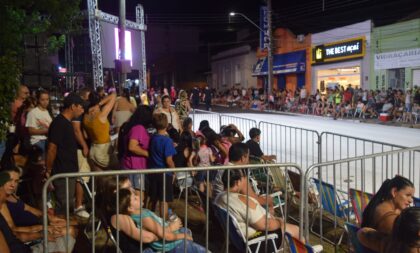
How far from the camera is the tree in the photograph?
195 inches

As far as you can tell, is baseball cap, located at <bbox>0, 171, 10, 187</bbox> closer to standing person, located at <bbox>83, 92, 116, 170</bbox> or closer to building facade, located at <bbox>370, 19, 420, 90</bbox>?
standing person, located at <bbox>83, 92, 116, 170</bbox>

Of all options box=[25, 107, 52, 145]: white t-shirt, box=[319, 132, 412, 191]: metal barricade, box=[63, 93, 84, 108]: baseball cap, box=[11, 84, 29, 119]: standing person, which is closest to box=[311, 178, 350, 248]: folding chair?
box=[319, 132, 412, 191]: metal barricade

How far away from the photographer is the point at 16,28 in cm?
869

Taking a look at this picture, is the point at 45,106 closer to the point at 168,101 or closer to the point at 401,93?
the point at 168,101

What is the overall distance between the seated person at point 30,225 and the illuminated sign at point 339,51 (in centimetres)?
2724

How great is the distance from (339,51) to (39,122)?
27.4m

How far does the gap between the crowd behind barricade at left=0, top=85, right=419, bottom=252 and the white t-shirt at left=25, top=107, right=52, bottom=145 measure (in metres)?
0.01

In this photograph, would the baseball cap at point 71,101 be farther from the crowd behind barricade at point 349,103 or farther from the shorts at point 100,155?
the crowd behind barricade at point 349,103

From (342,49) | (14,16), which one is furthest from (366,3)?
(14,16)

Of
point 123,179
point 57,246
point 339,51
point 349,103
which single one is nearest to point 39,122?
point 57,246

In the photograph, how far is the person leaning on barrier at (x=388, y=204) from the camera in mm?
4286

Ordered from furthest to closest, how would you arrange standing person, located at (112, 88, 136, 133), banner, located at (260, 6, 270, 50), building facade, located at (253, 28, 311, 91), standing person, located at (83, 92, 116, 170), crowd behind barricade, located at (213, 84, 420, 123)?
1. banner, located at (260, 6, 270, 50)
2. building facade, located at (253, 28, 311, 91)
3. crowd behind barricade, located at (213, 84, 420, 123)
4. standing person, located at (112, 88, 136, 133)
5. standing person, located at (83, 92, 116, 170)

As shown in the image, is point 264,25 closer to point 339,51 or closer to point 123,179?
point 339,51

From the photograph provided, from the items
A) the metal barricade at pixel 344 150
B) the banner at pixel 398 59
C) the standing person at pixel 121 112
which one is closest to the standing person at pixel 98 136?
the standing person at pixel 121 112
